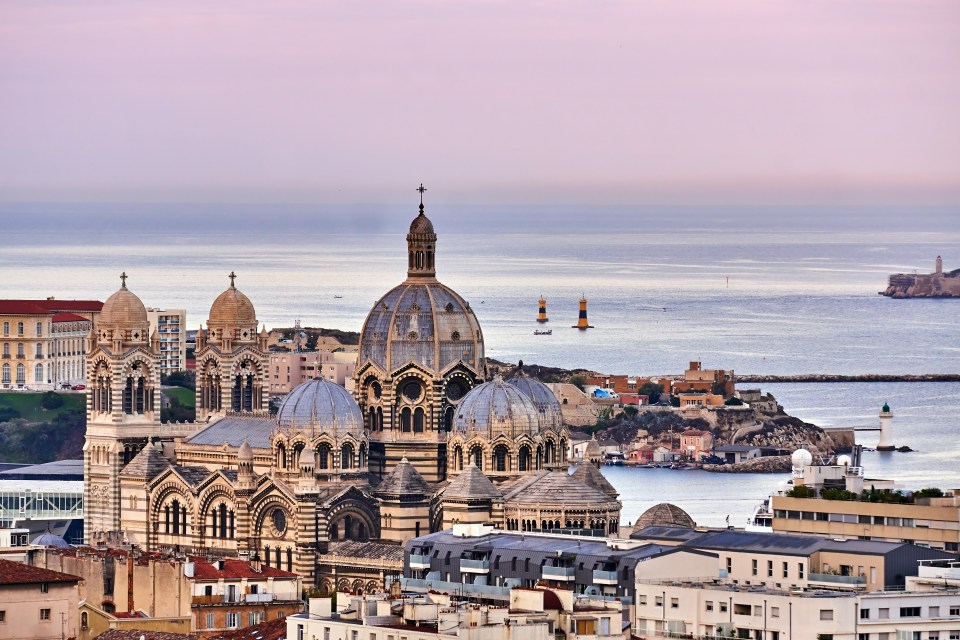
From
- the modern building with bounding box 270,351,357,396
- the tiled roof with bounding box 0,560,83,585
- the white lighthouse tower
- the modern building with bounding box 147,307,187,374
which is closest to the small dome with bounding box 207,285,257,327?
the tiled roof with bounding box 0,560,83,585

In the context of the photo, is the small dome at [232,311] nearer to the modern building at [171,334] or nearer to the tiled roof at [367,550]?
the tiled roof at [367,550]

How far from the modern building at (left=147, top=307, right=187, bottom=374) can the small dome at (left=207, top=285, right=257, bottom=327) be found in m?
88.1

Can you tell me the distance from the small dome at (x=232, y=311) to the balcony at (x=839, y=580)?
127ft

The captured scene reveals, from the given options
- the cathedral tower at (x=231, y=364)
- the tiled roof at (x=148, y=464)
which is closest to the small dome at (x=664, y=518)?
the tiled roof at (x=148, y=464)

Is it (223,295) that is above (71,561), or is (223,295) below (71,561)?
above

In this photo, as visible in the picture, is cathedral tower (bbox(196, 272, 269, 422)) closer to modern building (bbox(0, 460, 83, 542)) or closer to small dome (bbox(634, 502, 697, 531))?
modern building (bbox(0, 460, 83, 542))

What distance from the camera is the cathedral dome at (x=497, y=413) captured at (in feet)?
298

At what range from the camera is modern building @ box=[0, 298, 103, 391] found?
169 metres

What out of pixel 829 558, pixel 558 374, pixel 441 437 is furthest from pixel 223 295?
pixel 558 374

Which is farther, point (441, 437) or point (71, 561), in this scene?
point (441, 437)

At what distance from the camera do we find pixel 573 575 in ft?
242

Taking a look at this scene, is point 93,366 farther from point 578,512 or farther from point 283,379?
point 283,379

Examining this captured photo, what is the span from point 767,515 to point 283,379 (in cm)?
8418

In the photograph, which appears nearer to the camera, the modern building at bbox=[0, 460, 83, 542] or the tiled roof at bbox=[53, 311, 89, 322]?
the modern building at bbox=[0, 460, 83, 542]
